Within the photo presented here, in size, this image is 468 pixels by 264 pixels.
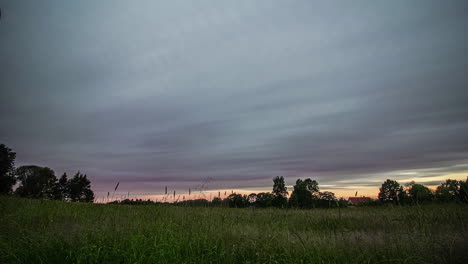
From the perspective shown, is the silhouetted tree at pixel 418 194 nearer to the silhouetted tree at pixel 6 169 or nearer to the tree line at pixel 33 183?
the tree line at pixel 33 183

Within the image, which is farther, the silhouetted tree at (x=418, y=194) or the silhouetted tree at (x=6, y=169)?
the silhouetted tree at (x=6, y=169)

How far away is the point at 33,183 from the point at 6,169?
30603 millimetres

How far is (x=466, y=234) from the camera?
5168 mm

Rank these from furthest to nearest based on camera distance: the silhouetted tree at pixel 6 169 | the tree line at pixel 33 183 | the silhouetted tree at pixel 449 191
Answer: the silhouetted tree at pixel 6 169
the tree line at pixel 33 183
the silhouetted tree at pixel 449 191

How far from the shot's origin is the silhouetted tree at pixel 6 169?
105 feet

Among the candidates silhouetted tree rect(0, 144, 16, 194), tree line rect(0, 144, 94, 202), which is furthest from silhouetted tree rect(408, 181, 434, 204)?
silhouetted tree rect(0, 144, 16, 194)

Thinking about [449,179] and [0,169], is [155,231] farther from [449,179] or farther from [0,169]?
[0,169]

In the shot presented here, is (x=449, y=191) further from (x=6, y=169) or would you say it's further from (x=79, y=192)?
(x=6, y=169)

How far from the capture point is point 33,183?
1190cm

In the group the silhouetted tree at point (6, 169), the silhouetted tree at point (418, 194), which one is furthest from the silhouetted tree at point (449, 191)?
the silhouetted tree at point (6, 169)

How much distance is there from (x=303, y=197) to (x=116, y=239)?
4355cm

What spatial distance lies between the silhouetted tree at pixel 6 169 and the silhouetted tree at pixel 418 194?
1735 inches

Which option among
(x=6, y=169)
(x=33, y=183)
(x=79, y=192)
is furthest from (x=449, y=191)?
(x=6, y=169)

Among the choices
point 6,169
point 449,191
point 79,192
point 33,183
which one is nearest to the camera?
point 449,191
